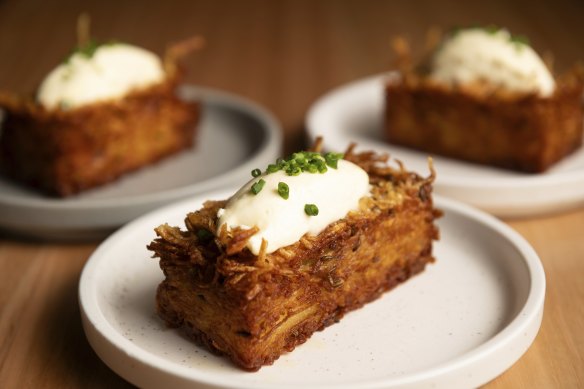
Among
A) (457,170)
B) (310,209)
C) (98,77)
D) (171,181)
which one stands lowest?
(171,181)

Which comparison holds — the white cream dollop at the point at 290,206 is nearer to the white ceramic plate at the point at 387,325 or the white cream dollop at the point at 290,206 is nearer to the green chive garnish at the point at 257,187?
the green chive garnish at the point at 257,187

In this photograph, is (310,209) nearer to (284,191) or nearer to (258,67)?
(284,191)

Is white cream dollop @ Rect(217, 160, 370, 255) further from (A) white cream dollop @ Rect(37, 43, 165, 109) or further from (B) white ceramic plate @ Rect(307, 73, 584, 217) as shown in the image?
(A) white cream dollop @ Rect(37, 43, 165, 109)

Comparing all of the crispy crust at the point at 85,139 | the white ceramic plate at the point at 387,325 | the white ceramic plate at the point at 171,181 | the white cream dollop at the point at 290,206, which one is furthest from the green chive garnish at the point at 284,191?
the crispy crust at the point at 85,139

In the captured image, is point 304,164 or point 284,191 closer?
point 284,191

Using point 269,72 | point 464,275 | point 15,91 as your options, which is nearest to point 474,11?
point 269,72

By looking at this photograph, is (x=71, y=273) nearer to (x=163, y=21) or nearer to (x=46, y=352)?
(x=46, y=352)

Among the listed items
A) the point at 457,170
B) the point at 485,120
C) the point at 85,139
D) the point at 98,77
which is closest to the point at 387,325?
the point at 457,170

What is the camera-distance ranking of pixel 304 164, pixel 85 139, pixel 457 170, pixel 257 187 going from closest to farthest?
1. pixel 257 187
2. pixel 304 164
3. pixel 85 139
4. pixel 457 170
